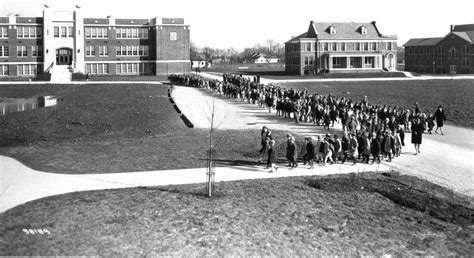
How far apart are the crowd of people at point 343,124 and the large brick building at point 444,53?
165 feet

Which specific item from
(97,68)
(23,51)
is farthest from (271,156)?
(23,51)

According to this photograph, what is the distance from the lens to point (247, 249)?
36.0ft

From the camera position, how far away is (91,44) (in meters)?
69.9

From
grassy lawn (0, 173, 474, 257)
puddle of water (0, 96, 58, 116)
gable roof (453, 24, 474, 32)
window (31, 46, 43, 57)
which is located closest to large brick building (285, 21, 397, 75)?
gable roof (453, 24, 474, 32)

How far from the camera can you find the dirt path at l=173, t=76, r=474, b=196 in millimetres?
17859

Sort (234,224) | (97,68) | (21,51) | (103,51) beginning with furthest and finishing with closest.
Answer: (97,68) < (103,51) < (21,51) < (234,224)

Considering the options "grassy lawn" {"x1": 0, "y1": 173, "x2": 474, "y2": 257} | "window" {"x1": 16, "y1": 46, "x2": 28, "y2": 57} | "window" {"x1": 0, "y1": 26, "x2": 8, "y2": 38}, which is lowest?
"grassy lawn" {"x1": 0, "y1": 173, "x2": 474, "y2": 257}

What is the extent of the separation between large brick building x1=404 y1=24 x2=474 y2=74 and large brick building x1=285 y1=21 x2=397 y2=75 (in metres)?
11.7

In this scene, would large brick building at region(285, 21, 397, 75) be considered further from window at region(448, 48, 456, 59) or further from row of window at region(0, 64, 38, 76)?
row of window at region(0, 64, 38, 76)

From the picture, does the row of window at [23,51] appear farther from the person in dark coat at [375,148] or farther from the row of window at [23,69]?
the person in dark coat at [375,148]

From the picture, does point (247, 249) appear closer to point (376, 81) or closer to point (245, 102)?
point (245, 102)

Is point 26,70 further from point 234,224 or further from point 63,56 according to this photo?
point 234,224

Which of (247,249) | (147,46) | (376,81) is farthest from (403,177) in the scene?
(147,46)

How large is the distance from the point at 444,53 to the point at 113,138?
232 feet
